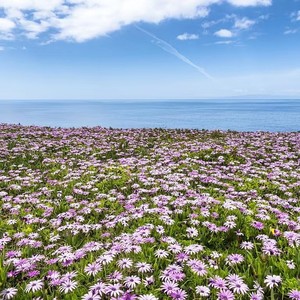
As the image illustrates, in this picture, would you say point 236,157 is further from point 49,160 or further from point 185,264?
point 185,264

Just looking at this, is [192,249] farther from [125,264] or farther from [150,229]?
[150,229]

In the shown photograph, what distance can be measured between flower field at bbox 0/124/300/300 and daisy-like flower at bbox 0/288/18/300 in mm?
16

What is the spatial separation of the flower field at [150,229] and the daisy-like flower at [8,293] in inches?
0.6

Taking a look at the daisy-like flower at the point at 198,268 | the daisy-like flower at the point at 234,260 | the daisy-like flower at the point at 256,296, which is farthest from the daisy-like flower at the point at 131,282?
the daisy-like flower at the point at 234,260

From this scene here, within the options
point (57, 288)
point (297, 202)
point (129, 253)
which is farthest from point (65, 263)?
point (297, 202)


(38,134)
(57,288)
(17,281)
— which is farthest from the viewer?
(38,134)

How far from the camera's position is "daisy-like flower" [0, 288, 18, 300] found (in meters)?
4.32

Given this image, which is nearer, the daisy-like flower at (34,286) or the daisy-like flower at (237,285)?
the daisy-like flower at (237,285)

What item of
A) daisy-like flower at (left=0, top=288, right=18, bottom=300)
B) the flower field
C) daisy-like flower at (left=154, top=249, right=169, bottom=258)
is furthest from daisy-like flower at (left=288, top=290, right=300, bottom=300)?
daisy-like flower at (left=0, top=288, right=18, bottom=300)

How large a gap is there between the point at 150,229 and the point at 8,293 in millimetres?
3031

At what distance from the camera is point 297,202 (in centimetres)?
884

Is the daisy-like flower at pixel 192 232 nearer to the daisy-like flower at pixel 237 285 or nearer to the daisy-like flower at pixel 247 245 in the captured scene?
the daisy-like flower at pixel 247 245

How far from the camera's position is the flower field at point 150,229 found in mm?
4562

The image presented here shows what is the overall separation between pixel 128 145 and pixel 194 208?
11.3 m
